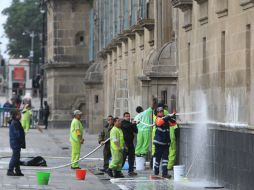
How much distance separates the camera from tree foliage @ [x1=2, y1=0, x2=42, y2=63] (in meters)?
149

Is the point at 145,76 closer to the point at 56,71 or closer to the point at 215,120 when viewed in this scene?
the point at 215,120

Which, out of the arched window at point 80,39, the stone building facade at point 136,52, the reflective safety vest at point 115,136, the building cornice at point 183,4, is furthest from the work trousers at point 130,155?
the arched window at point 80,39

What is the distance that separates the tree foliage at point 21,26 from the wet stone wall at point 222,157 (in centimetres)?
12042

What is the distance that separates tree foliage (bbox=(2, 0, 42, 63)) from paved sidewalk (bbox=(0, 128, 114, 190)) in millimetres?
92189

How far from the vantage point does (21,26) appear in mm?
150000

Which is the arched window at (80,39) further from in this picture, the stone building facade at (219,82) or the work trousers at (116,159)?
the work trousers at (116,159)

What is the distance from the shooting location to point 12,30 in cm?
15212

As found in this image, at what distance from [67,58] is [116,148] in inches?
1690

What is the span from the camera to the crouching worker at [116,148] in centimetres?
2814

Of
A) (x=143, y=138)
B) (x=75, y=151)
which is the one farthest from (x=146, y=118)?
(x=75, y=151)

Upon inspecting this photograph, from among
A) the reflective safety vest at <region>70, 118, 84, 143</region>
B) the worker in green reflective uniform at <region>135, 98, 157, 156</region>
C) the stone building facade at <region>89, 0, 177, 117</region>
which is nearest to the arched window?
the stone building facade at <region>89, 0, 177, 117</region>

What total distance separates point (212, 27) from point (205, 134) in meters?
2.26

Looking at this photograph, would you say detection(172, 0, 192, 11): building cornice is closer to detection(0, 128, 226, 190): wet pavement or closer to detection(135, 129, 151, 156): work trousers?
detection(0, 128, 226, 190): wet pavement

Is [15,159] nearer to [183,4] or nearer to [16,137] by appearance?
[16,137]
